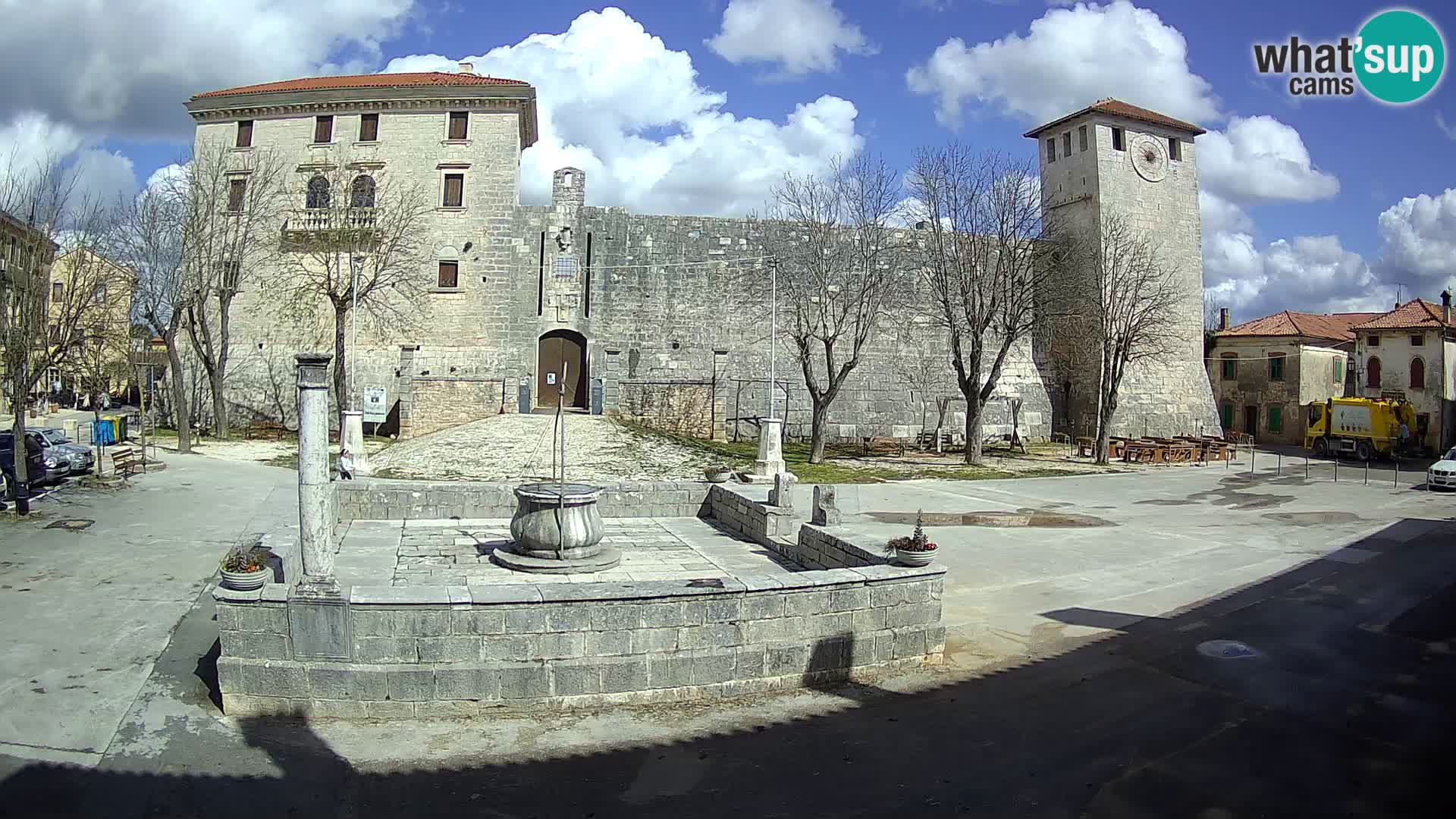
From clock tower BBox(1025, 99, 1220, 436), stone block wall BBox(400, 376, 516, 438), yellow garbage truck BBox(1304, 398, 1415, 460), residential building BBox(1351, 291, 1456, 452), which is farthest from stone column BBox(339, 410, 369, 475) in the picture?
residential building BBox(1351, 291, 1456, 452)

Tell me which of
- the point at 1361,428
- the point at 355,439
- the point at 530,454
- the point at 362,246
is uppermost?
the point at 362,246

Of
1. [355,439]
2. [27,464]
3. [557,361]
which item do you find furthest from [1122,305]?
[27,464]

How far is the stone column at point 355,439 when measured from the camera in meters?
20.2

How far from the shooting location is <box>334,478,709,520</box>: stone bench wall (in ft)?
43.5

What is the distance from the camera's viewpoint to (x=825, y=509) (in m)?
11.5

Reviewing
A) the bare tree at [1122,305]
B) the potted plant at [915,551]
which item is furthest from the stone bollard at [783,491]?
the bare tree at [1122,305]

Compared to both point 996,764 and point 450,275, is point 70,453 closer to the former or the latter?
point 450,275

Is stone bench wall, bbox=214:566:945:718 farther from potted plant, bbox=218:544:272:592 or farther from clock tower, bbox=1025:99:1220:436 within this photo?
clock tower, bbox=1025:99:1220:436

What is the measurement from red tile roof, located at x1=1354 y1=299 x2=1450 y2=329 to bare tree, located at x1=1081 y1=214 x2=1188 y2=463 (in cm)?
1168

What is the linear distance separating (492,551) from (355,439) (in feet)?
38.8

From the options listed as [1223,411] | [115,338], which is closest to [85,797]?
[115,338]

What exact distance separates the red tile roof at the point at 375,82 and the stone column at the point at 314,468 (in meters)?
28.5

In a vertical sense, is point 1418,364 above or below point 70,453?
above

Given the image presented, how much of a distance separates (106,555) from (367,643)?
8.36 metres
